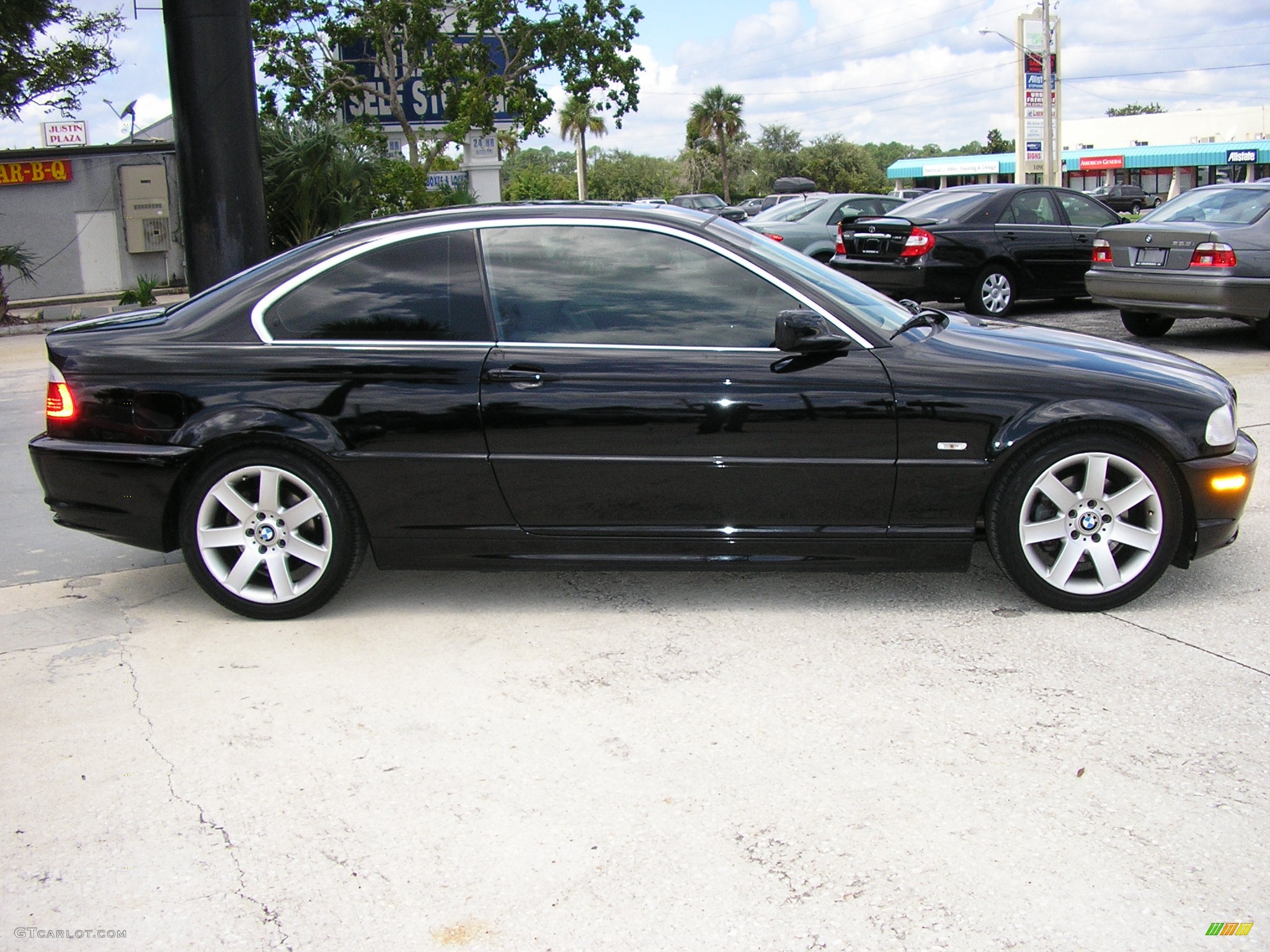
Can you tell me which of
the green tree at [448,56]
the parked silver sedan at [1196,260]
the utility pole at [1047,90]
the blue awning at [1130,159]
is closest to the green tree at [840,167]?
the blue awning at [1130,159]

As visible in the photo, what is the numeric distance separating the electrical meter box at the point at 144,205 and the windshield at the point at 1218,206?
1944cm

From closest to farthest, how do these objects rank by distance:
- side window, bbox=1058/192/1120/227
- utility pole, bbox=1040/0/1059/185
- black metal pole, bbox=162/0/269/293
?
black metal pole, bbox=162/0/269/293, side window, bbox=1058/192/1120/227, utility pole, bbox=1040/0/1059/185

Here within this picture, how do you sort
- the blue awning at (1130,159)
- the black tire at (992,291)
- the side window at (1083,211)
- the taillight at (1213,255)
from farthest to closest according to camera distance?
the blue awning at (1130,159) → the side window at (1083,211) → the black tire at (992,291) → the taillight at (1213,255)

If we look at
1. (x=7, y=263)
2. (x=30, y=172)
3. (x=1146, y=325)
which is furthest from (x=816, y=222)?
(x=30, y=172)

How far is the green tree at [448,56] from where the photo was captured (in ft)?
107

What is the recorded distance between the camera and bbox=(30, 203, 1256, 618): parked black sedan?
434 cm

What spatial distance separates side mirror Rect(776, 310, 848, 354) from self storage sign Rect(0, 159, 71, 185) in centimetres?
2281

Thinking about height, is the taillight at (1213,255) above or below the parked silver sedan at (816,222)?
below

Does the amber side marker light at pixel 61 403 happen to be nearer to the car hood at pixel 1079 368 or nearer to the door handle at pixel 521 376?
the door handle at pixel 521 376

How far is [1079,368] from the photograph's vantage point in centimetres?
439

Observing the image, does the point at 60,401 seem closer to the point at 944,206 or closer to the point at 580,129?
the point at 944,206

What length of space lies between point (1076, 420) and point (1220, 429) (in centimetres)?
59

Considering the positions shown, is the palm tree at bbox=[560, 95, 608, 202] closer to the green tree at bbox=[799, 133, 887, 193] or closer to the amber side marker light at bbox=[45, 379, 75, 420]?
the green tree at bbox=[799, 133, 887, 193]

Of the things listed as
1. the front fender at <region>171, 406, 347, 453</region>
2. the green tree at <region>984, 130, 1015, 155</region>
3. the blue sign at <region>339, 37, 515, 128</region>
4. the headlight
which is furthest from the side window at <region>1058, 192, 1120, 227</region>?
the green tree at <region>984, 130, 1015, 155</region>
